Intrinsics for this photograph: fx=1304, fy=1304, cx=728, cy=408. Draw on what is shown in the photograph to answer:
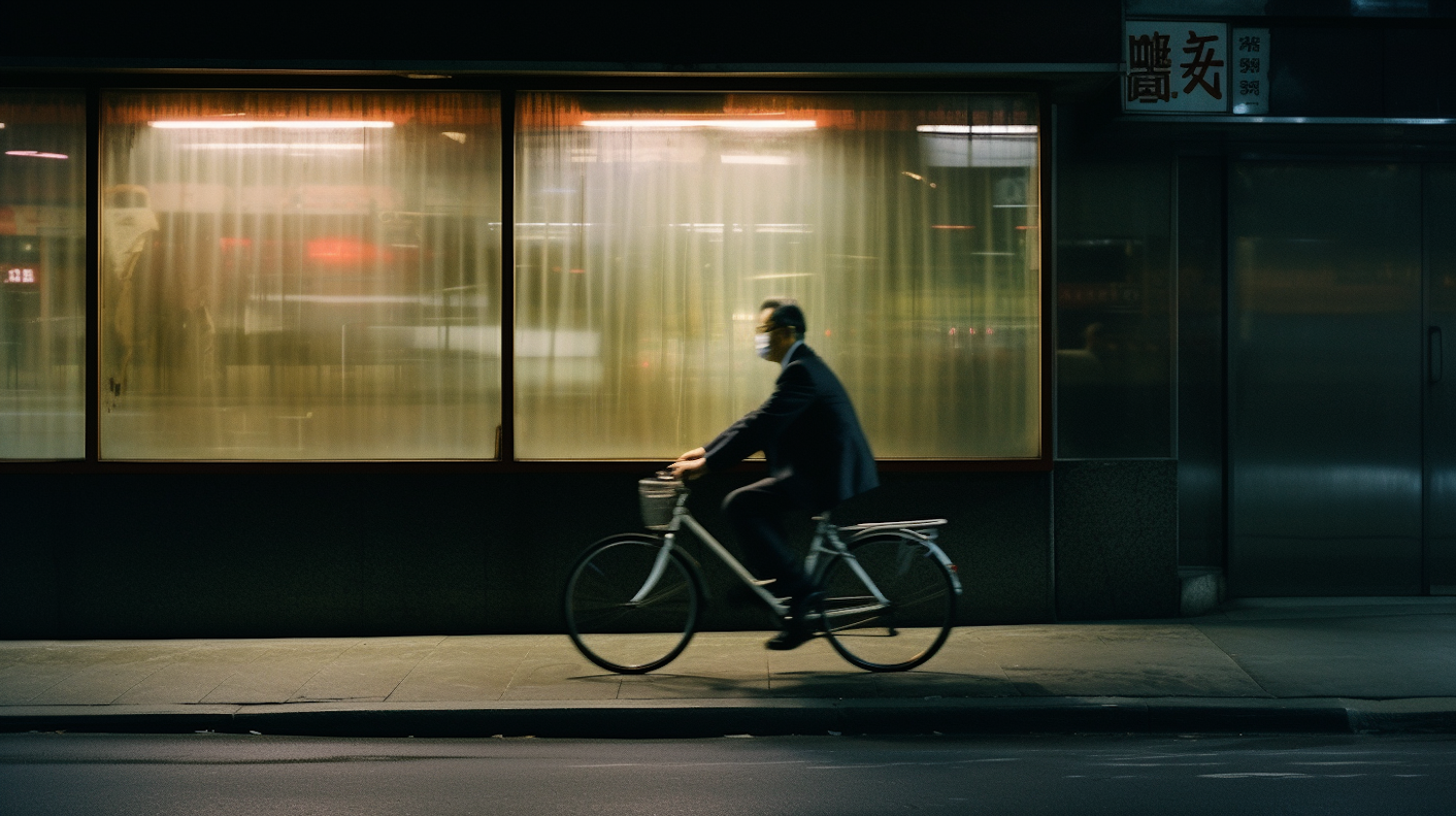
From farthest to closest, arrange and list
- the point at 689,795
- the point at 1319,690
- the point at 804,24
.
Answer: the point at 804,24, the point at 1319,690, the point at 689,795

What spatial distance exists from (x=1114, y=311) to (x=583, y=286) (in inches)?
140

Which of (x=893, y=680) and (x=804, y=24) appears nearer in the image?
(x=893, y=680)

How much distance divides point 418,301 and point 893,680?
394 centimetres

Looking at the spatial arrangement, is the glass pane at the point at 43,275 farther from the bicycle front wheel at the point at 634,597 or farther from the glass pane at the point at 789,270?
the bicycle front wheel at the point at 634,597

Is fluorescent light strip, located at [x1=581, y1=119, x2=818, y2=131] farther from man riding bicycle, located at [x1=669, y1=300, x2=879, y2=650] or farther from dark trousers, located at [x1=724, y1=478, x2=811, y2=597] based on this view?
dark trousers, located at [x1=724, y1=478, x2=811, y2=597]

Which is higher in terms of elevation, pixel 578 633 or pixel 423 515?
pixel 423 515

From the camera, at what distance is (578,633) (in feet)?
23.9

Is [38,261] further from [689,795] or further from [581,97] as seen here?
[689,795]

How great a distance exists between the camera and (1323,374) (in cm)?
931

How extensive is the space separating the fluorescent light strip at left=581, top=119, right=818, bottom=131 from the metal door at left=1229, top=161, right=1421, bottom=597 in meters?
3.20

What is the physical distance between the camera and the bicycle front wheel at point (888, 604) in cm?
706

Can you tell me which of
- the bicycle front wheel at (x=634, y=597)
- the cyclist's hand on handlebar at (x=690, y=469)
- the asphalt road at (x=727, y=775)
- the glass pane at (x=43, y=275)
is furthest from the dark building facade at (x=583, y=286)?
the asphalt road at (x=727, y=775)

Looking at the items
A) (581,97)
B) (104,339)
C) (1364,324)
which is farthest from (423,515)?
(1364,324)

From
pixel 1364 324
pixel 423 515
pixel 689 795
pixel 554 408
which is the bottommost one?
pixel 689 795
